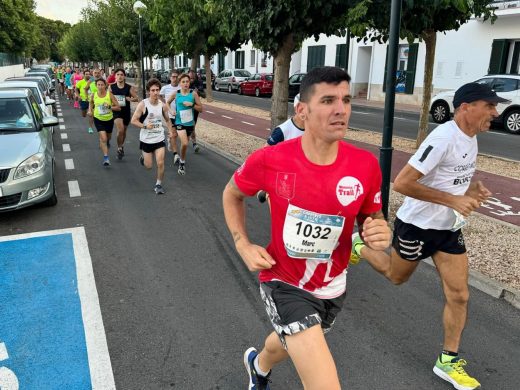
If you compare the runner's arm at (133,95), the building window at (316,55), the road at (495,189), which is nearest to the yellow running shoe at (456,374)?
the road at (495,189)

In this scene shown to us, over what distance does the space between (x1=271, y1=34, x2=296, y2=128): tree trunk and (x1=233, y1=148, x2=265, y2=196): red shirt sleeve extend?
7.57 metres

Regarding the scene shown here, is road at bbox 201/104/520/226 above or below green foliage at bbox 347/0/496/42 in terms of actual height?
below

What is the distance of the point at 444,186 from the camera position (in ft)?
10.8

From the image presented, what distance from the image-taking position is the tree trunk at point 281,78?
9.62 metres

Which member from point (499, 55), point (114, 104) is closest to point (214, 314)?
point (114, 104)

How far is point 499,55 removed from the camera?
78.4 ft

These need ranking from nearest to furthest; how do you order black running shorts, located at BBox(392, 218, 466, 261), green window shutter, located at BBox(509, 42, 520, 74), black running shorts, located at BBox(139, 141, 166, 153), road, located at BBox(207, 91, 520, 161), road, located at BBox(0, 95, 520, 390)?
1. black running shorts, located at BBox(392, 218, 466, 261)
2. road, located at BBox(0, 95, 520, 390)
3. black running shorts, located at BBox(139, 141, 166, 153)
4. road, located at BBox(207, 91, 520, 161)
5. green window shutter, located at BBox(509, 42, 520, 74)

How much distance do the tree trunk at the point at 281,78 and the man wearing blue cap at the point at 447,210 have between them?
6778 mm

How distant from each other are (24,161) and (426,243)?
5.46m

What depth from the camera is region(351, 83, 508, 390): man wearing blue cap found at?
315 cm

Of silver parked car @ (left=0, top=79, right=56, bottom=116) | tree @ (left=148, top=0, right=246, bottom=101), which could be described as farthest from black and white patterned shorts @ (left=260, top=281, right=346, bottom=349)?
tree @ (left=148, top=0, right=246, bottom=101)

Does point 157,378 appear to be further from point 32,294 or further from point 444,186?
→ point 444,186

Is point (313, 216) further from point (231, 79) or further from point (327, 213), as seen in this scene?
point (231, 79)

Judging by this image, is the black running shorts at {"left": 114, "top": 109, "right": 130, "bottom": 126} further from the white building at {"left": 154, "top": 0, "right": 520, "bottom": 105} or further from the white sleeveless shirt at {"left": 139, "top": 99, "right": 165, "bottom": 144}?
the white building at {"left": 154, "top": 0, "right": 520, "bottom": 105}
